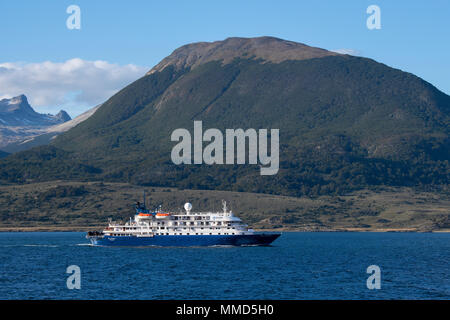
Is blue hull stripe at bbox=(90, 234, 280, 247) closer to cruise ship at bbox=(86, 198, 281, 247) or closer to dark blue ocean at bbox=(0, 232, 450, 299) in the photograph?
cruise ship at bbox=(86, 198, 281, 247)

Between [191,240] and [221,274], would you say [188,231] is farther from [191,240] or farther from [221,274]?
[221,274]

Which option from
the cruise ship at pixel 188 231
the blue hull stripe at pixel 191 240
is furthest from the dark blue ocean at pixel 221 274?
the cruise ship at pixel 188 231

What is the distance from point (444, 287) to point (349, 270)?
81.6 feet

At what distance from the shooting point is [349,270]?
Result: 113m

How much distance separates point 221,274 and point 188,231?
2140 inches

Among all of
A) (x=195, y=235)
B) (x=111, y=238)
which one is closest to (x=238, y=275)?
(x=195, y=235)

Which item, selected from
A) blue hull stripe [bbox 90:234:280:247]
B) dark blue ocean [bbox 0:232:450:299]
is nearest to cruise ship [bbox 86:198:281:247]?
blue hull stripe [bbox 90:234:280:247]

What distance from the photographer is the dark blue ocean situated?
278 ft

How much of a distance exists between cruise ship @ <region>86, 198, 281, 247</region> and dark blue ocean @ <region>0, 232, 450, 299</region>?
288 centimetres

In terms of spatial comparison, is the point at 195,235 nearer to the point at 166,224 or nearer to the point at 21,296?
the point at 166,224

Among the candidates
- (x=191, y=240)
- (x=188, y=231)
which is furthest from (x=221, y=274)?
(x=188, y=231)

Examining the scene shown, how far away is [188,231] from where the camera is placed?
159m

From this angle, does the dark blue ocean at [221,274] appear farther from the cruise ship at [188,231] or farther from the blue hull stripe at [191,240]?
the cruise ship at [188,231]

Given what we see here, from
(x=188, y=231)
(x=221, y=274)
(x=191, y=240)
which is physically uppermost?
(x=188, y=231)
